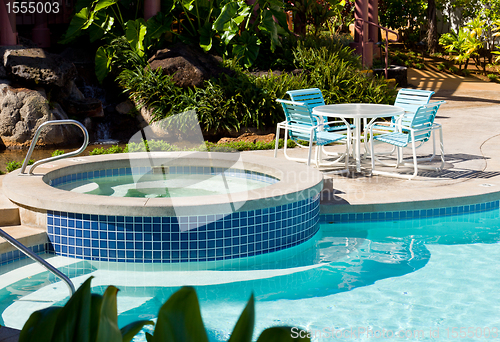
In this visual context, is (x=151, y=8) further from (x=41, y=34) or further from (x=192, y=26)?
(x=41, y=34)

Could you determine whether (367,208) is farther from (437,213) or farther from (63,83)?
(63,83)

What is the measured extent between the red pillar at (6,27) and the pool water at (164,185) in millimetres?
6927

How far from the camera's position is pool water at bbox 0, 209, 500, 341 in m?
3.62

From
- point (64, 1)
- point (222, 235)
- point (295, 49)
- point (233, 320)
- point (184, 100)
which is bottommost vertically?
point (233, 320)

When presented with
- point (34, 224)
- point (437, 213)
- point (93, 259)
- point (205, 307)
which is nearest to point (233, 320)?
point (205, 307)

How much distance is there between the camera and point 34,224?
4934 mm

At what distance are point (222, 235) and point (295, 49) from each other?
8375 mm

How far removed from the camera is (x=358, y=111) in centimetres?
705

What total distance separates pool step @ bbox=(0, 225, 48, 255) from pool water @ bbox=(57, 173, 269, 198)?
3.64 ft

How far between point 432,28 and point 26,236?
19.5 meters

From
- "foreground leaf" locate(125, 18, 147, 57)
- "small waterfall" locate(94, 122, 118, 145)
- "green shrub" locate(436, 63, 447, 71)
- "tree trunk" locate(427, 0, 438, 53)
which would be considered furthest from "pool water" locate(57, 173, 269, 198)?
"tree trunk" locate(427, 0, 438, 53)

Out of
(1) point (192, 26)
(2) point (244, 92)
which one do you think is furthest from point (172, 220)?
(1) point (192, 26)

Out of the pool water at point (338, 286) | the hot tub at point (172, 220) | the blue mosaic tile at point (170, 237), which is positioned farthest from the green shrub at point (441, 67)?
the blue mosaic tile at point (170, 237)

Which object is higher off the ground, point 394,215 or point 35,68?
point 35,68
